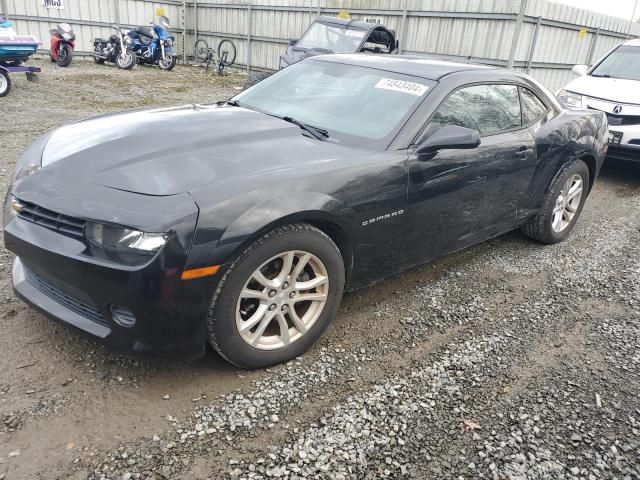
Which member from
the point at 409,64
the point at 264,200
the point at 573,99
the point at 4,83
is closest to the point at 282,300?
the point at 264,200

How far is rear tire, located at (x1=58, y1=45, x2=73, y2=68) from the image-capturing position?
1388 centimetres

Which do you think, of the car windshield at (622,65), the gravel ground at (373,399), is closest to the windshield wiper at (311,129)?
the gravel ground at (373,399)

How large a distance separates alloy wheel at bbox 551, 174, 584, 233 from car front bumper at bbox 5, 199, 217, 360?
142 inches

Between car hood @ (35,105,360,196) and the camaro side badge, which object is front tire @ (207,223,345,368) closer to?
the camaro side badge

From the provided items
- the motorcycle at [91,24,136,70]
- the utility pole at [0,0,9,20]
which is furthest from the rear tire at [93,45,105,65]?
the utility pole at [0,0,9,20]

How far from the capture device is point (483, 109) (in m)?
3.79

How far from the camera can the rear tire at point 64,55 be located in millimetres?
13883

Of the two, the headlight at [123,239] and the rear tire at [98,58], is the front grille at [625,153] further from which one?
the rear tire at [98,58]

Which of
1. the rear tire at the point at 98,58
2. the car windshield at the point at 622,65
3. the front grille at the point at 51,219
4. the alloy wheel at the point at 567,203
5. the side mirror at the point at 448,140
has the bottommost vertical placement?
the rear tire at the point at 98,58

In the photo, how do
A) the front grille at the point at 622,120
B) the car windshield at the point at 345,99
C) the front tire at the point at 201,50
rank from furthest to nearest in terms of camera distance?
the front tire at the point at 201,50, the front grille at the point at 622,120, the car windshield at the point at 345,99

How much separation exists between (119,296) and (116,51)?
1504cm

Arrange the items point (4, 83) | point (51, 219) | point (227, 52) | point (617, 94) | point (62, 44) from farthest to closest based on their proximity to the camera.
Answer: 1. point (227, 52)
2. point (62, 44)
3. point (4, 83)
4. point (617, 94)
5. point (51, 219)

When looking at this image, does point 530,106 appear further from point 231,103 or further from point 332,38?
point 332,38

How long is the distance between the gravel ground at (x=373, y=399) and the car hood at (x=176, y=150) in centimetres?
95
